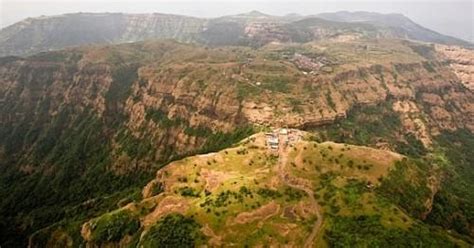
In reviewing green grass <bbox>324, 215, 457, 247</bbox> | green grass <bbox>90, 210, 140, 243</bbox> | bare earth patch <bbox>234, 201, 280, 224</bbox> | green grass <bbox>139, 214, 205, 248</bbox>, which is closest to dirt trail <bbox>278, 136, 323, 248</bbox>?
green grass <bbox>324, 215, 457, 247</bbox>

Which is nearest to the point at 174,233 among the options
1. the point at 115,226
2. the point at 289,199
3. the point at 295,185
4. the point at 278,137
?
the point at 115,226

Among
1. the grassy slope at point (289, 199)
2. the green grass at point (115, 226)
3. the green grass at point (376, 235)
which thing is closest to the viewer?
the green grass at point (376, 235)

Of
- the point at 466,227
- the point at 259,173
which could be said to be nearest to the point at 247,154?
the point at 259,173

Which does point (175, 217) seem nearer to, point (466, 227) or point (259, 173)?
point (259, 173)

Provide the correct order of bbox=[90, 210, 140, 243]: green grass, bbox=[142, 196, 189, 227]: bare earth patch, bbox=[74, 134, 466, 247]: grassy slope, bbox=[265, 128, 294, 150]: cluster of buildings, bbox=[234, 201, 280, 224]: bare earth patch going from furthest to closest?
1. bbox=[265, 128, 294, 150]: cluster of buildings
2. bbox=[90, 210, 140, 243]: green grass
3. bbox=[142, 196, 189, 227]: bare earth patch
4. bbox=[234, 201, 280, 224]: bare earth patch
5. bbox=[74, 134, 466, 247]: grassy slope

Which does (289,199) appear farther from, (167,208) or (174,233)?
(167,208)

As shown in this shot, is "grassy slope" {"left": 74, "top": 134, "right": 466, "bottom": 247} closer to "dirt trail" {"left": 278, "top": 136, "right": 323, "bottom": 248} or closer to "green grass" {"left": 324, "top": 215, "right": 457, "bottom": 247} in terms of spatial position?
"green grass" {"left": 324, "top": 215, "right": 457, "bottom": 247}

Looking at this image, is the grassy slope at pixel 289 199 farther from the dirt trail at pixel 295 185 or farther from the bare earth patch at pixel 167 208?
the dirt trail at pixel 295 185

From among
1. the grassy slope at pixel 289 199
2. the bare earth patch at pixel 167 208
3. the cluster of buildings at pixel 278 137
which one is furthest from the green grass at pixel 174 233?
the cluster of buildings at pixel 278 137

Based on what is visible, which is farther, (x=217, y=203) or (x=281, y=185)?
(x=281, y=185)
